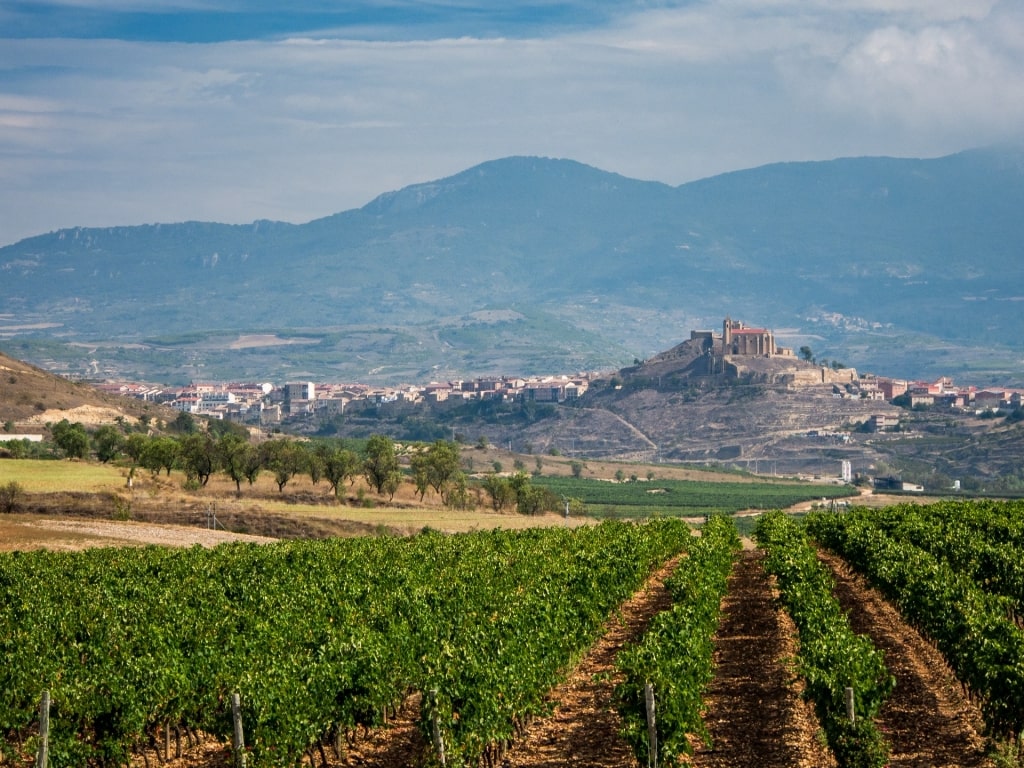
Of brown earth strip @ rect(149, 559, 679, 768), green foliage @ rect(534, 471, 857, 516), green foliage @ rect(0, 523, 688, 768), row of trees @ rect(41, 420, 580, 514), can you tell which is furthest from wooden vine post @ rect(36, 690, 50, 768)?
green foliage @ rect(534, 471, 857, 516)

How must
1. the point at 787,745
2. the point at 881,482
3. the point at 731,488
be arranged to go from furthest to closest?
the point at 881,482
the point at 731,488
the point at 787,745

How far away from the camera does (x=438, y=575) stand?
138 ft

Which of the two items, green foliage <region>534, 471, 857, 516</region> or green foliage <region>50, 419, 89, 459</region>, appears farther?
green foliage <region>534, 471, 857, 516</region>

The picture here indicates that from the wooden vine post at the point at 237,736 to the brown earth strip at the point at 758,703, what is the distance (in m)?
7.16

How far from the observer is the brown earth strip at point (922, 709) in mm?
23703

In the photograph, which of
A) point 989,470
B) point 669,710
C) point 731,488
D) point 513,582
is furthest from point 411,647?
point 989,470

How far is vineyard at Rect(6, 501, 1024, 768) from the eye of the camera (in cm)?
2328

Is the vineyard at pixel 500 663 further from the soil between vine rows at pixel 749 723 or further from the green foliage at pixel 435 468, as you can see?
the green foliage at pixel 435 468

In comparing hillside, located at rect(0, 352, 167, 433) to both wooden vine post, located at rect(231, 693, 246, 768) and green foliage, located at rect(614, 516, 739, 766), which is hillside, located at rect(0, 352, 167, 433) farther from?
wooden vine post, located at rect(231, 693, 246, 768)

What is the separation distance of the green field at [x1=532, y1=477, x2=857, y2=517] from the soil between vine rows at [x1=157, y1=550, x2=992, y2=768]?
83.1 m

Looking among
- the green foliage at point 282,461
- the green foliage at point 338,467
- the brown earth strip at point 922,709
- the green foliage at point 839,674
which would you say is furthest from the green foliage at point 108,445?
the green foliage at point 839,674

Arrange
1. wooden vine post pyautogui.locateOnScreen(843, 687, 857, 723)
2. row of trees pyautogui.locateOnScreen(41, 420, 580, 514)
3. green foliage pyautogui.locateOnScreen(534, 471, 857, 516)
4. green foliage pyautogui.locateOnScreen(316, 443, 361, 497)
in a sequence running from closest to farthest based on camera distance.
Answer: wooden vine post pyautogui.locateOnScreen(843, 687, 857, 723) < row of trees pyautogui.locateOnScreen(41, 420, 580, 514) < green foliage pyautogui.locateOnScreen(316, 443, 361, 497) < green foliage pyautogui.locateOnScreen(534, 471, 857, 516)

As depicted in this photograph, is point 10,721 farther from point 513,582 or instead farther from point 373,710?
point 513,582

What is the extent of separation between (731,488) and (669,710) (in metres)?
139
